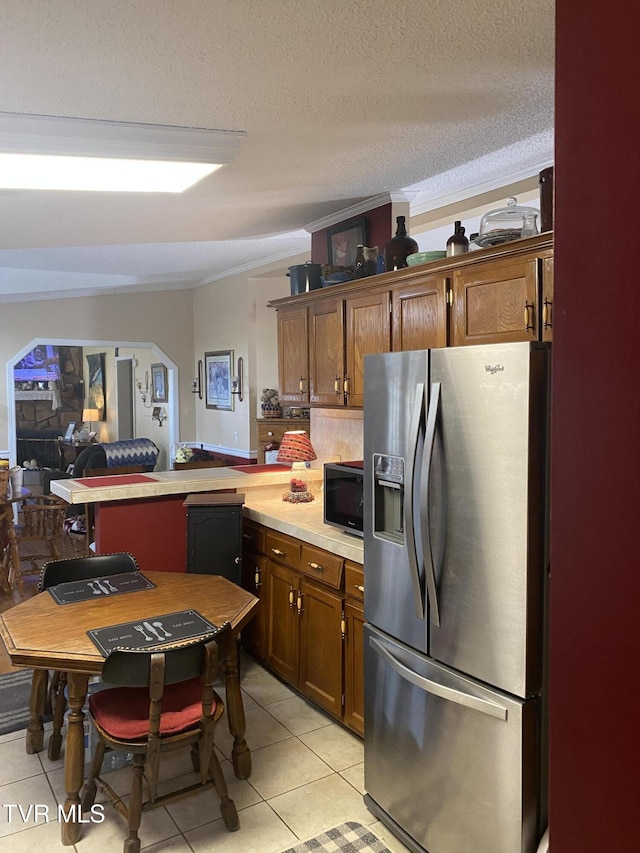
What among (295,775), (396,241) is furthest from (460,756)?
(396,241)

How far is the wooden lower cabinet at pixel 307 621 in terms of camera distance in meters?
2.92

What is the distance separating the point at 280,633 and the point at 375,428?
5.12 ft

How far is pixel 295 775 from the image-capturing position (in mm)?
2732

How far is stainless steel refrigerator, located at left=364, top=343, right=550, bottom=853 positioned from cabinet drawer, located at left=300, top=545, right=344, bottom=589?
19.5 inches

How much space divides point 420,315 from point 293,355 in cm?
125

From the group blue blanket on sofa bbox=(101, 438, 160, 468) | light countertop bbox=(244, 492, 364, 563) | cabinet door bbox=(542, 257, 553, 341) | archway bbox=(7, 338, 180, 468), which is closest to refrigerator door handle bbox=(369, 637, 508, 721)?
light countertop bbox=(244, 492, 364, 563)

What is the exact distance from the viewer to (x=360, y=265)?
11.6ft

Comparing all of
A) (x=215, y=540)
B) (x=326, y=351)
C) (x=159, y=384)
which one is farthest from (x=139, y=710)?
(x=159, y=384)

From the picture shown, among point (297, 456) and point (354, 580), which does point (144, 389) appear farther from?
point (354, 580)

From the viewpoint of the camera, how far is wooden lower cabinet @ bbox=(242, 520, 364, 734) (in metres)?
2.92

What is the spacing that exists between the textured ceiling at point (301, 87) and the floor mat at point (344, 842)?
103 inches

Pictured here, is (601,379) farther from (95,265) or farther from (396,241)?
(95,265)

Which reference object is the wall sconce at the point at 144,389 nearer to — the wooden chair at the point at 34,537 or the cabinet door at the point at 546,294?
the wooden chair at the point at 34,537

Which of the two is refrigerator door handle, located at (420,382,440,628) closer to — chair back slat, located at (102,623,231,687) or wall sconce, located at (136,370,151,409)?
chair back slat, located at (102,623,231,687)
